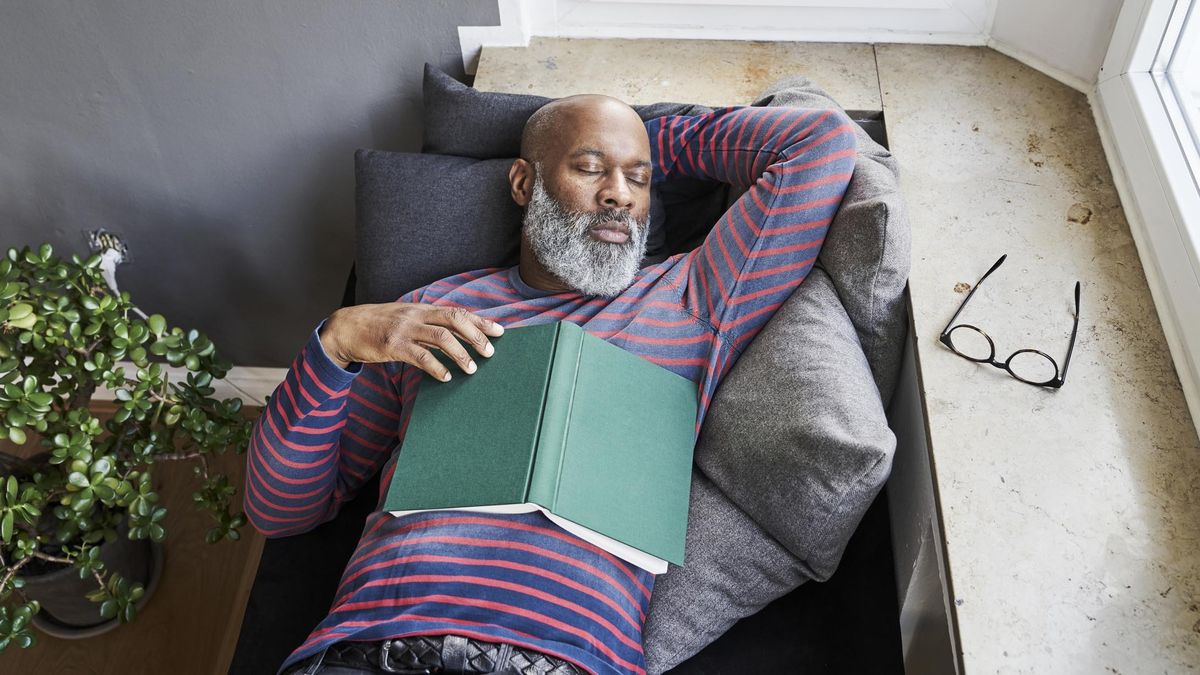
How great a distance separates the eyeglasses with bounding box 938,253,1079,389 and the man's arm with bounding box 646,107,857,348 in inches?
8.3

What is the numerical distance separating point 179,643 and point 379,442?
79 centimetres

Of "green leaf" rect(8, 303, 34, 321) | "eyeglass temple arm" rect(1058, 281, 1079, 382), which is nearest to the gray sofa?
"eyeglass temple arm" rect(1058, 281, 1079, 382)

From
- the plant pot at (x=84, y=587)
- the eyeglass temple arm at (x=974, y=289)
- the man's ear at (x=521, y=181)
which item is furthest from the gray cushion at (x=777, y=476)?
the plant pot at (x=84, y=587)

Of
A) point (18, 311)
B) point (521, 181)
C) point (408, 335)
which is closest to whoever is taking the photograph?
point (408, 335)

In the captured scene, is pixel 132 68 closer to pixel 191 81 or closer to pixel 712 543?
pixel 191 81

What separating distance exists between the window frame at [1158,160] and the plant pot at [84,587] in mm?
1726

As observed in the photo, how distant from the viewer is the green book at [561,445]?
1.12m

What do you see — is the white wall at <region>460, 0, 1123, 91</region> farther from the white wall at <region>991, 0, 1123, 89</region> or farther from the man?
the man

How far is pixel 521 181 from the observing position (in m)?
1.49

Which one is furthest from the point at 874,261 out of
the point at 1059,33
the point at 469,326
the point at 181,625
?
the point at 181,625

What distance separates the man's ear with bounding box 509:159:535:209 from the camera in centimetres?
148

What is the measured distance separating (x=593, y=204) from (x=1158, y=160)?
0.78m

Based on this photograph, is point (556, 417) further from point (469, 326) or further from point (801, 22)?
point (801, 22)

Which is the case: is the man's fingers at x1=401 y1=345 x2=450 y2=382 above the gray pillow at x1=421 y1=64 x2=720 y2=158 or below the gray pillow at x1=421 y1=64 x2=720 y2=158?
below
